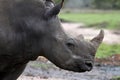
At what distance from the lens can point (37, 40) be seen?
25.9ft

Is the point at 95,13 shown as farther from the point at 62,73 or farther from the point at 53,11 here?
the point at 53,11

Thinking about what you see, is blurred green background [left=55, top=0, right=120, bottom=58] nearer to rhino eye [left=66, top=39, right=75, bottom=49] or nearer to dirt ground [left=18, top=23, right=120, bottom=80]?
dirt ground [left=18, top=23, right=120, bottom=80]

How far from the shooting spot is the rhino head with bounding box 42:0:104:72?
7680mm

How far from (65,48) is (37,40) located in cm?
44

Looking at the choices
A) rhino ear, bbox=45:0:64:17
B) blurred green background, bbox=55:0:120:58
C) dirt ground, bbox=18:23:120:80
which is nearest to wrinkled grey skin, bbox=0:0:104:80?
rhino ear, bbox=45:0:64:17

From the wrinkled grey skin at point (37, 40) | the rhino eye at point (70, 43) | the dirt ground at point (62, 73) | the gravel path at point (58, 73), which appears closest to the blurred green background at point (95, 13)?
the dirt ground at point (62, 73)

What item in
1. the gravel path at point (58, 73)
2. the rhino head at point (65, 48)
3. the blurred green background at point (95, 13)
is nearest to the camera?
the rhino head at point (65, 48)

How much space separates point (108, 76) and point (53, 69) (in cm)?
176

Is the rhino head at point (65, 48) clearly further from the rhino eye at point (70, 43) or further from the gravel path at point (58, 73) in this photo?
the gravel path at point (58, 73)

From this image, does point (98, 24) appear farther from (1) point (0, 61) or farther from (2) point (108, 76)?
(1) point (0, 61)

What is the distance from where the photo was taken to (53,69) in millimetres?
15266

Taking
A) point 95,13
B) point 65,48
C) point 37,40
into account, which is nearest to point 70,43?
point 65,48

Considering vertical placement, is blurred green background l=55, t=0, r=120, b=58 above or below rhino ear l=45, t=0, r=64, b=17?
below

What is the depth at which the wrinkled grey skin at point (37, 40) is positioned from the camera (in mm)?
7715
